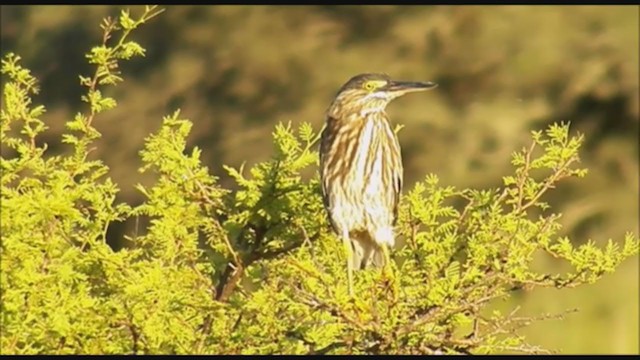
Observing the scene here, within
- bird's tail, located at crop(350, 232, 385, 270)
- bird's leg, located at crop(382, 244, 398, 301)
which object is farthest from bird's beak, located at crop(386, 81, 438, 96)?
bird's leg, located at crop(382, 244, 398, 301)

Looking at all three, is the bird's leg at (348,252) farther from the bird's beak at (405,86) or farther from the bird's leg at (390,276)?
the bird's beak at (405,86)

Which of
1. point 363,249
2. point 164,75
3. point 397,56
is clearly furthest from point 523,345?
point 164,75

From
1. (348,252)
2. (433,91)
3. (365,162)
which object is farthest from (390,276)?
(433,91)

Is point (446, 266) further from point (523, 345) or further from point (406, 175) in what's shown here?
point (406, 175)

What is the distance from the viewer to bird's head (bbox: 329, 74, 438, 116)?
413 cm

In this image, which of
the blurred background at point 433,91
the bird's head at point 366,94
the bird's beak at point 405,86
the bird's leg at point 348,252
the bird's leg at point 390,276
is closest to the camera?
the bird's leg at point 390,276

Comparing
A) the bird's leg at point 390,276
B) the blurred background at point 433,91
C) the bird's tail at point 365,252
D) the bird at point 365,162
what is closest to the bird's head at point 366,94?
the bird at point 365,162

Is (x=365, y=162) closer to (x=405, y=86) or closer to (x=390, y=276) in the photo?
(x=405, y=86)

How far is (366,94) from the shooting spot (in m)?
4.14

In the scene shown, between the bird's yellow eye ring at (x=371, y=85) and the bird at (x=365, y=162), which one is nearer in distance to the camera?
the bird at (x=365, y=162)

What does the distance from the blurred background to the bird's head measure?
4.04 m

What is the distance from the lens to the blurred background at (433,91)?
9.02 meters

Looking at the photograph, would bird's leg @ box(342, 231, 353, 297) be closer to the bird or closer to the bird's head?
the bird

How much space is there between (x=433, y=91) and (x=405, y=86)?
6.84m
